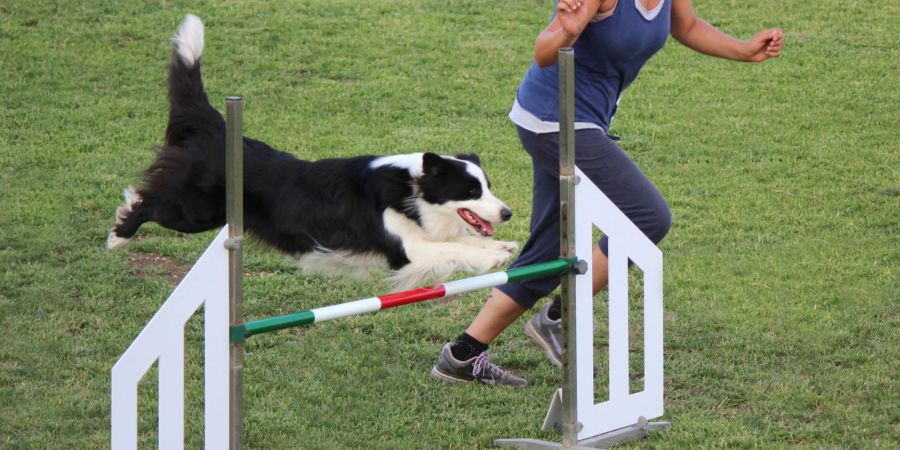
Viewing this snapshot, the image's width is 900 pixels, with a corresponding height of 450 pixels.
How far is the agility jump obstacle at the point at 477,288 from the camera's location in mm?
3285

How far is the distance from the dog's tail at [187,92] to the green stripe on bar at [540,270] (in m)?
1.47

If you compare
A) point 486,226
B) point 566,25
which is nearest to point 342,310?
point 486,226

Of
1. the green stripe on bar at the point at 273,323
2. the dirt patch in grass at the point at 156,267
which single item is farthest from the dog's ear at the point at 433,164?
the dirt patch in grass at the point at 156,267

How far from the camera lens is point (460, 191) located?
420 centimetres

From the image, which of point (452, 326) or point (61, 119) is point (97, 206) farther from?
point (452, 326)

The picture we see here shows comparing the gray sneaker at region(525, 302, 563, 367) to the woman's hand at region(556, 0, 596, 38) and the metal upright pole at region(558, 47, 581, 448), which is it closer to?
the metal upright pole at region(558, 47, 581, 448)

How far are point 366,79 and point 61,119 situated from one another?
2271 mm

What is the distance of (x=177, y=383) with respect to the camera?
3346 mm

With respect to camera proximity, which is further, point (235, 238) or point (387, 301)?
point (387, 301)

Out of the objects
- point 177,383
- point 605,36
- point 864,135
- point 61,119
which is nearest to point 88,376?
point 177,383

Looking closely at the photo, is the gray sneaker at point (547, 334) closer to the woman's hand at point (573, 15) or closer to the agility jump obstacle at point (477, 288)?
the agility jump obstacle at point (477, 288)

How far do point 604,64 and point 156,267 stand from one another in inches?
107

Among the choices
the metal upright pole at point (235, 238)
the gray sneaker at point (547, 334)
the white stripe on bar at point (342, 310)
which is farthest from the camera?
the gray sneaker at point (547, 334)

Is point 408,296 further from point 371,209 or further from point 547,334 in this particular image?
point 547,334
